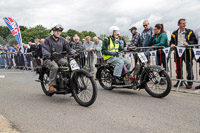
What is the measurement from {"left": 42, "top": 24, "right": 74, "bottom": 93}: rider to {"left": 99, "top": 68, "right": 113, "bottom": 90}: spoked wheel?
147 centimetres

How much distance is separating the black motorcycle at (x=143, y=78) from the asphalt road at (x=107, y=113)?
A: 9.3 inches

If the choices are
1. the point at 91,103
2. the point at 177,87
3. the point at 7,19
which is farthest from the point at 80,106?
the point at 7,19

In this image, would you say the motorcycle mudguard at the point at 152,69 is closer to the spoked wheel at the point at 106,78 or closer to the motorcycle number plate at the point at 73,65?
the spoked wheel at the point at 106,78

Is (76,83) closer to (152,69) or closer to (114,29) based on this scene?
(152,69)

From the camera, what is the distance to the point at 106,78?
674cm

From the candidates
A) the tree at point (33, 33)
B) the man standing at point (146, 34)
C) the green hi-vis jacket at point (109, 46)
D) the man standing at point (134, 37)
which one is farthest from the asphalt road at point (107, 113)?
the tree at point (33, 33)

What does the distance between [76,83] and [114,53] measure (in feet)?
6.25

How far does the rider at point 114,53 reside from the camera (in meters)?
6.30

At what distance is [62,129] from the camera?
3461mm

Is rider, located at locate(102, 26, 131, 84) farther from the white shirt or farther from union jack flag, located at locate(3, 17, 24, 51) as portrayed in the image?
union jack flag, located at locate(3, 17, 24, 51)

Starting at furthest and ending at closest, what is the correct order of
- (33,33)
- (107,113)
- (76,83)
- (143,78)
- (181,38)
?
(33,33) → (181,38) → (143,78) → (76,83) → (107,113)

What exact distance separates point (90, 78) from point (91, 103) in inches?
21.3

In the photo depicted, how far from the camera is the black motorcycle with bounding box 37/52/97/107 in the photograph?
4.69 metres

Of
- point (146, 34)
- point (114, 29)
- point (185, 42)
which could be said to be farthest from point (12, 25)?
point (185, 42)
